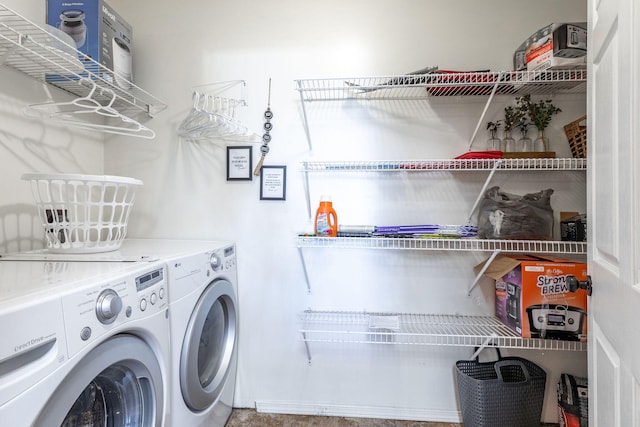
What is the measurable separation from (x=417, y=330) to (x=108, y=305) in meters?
1.37

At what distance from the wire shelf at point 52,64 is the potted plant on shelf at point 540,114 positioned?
2.06m

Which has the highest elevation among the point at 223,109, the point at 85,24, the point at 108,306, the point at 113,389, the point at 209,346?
the point at 85,24

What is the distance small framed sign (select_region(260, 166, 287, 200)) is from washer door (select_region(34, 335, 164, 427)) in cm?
101

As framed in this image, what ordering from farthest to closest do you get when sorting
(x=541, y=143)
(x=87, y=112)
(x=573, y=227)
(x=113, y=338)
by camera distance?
1. (x=541, y=143)
2. (x=573, y=227)
3. (x=87, y=112)
4. (x=113, y=338)

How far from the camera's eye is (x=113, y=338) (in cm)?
81

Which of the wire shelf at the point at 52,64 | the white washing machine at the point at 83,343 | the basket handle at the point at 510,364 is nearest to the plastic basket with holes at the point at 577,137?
the basket handle at the point at 510,364

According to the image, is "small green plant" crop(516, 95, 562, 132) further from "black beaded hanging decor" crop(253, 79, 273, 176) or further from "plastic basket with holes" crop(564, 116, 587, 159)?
"black beaded hanging decor" crop(253, 79, 273, 176)

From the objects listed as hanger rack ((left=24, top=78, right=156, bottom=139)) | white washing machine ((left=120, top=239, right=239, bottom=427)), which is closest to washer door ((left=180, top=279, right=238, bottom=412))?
white washing machine ((left=120, top=239, right=239, bottom=427))

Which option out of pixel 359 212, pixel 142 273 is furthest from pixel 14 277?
pixel 359 212

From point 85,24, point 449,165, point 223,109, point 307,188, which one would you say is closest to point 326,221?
point 307,188

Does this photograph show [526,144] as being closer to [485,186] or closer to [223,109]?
[485,186]

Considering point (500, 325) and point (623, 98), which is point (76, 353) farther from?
point (500, 325)

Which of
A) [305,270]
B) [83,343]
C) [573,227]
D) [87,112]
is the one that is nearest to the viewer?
[83,343]

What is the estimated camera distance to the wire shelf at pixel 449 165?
1453 millimetres
